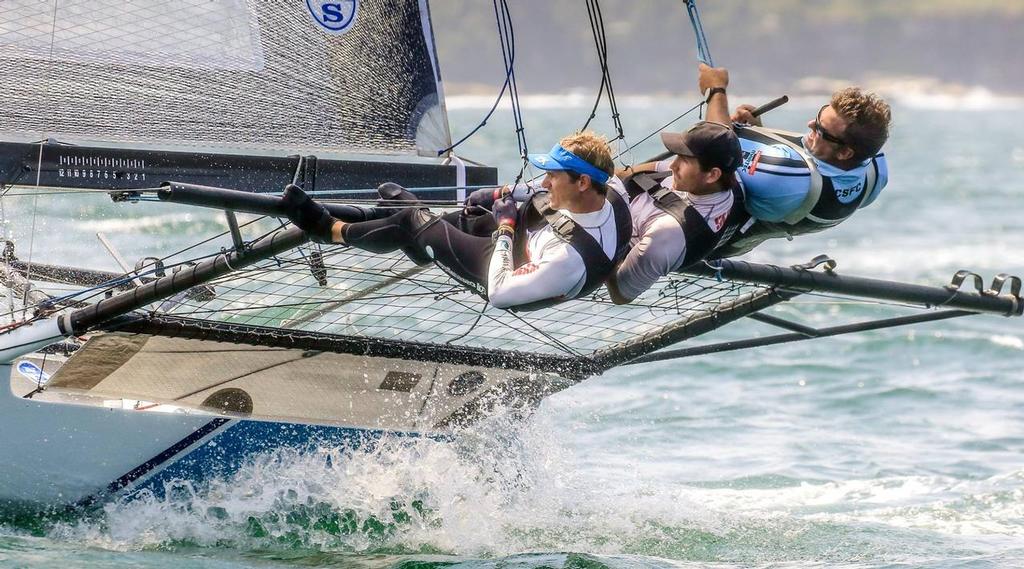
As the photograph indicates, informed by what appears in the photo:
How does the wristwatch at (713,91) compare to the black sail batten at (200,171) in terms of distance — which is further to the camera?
the wristwatch at (713,91)

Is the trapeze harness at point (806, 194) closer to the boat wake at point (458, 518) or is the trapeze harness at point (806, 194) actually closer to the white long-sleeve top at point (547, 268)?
the white long-sleeve top at point (547, 268)

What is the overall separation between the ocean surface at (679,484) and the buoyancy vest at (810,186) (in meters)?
1.05

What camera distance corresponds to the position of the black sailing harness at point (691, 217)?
3.63 m

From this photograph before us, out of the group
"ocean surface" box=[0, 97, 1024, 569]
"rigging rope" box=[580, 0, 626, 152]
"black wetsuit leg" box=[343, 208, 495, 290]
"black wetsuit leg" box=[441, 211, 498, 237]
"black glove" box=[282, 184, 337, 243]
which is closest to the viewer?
"black glove" box=[282, 184, 337, 243]

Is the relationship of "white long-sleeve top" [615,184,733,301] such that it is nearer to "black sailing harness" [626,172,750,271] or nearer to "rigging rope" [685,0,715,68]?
"black sailing harness" [626,172,750,271]

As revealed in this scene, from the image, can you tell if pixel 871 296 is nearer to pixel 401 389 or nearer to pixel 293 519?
pixel 401 389

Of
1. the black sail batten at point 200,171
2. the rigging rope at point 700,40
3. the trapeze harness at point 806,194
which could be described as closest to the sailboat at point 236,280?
the black sail batten at point 200,171

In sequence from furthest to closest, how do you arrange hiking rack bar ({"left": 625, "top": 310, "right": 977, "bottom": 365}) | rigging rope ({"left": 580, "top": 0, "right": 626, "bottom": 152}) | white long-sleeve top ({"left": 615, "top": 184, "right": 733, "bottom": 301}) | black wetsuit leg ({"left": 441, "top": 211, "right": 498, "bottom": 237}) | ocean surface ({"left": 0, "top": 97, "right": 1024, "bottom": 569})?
hiking rack bar ({"left": 625, "top": 310, "right": 977, "bottom": 365}) < rigging rope ({"left": 580, "top": 0, "right": 626, "bottom": 152}) < ocean surface ({"left": 0, "top": 97, "right": 1024, "bottom": 569}) < black wetsuit leg ({"left": 441, "top": 211, "right": 498, "bottom": 237}) < white long-sleeve top ({"left": 615, "top": 184, "right": 733, "bottom": 301})

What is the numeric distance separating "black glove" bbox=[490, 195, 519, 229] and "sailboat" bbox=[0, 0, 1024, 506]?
22 cm

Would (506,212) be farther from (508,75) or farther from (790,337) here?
(790,337)

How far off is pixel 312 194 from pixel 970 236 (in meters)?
10.7

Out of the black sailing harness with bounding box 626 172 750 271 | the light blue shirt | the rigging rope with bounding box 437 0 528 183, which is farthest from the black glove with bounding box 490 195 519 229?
the light blue shirt

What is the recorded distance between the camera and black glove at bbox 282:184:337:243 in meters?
3.46

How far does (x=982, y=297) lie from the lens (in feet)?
14.3
